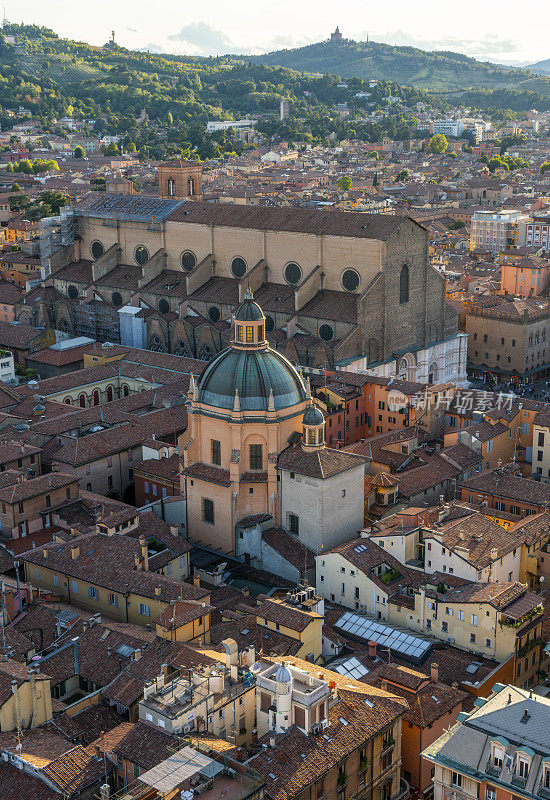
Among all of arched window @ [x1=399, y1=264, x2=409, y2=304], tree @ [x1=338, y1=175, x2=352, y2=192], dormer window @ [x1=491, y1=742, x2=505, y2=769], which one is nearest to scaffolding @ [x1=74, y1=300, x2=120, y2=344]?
arched window @ [x1=399, y1=264, x2=409, y2=304]

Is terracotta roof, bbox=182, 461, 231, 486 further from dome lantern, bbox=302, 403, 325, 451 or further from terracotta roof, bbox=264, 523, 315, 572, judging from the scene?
dome lantern, bbox=302, 403, 325, 451

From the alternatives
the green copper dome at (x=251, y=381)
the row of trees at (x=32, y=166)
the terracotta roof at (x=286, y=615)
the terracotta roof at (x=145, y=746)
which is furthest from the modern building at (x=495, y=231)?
the terracotta roof at (x=145, y=746)

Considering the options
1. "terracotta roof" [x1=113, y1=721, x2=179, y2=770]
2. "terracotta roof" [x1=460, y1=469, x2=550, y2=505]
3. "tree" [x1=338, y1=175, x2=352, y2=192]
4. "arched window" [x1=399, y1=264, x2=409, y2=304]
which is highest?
"arched window" [x1=399, y1=264, x2=409, y2=304]

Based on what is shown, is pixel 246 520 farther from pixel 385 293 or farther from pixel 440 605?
pixel 385 293

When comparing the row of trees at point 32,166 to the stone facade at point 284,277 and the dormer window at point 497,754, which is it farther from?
the dormer window at point 497,754

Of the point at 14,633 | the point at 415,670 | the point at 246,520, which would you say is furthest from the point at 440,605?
the point at 14,633

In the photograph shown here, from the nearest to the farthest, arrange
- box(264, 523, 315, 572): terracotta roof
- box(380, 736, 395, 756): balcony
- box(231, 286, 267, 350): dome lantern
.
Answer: box(380, 736, 395, 756): balcony < box(264, 523, 315, 572): terracotta roof < box(231, 286, 267, 350): dome lantern
